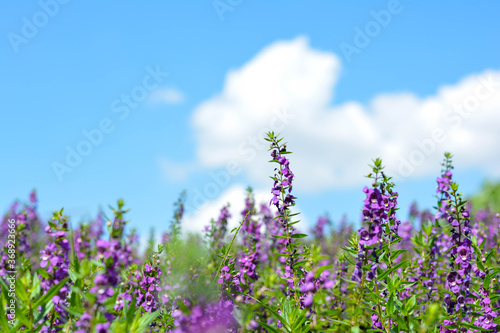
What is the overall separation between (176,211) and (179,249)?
14.6 ft

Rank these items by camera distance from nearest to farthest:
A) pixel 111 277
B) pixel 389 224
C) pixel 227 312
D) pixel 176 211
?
1. pixel 111 277
2. pixel 227 312
3. pixel 389 224
4. pixel 176 211

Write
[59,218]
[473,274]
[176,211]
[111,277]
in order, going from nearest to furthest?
1. [111,277]
2. [59,218]
3. [473,274]
4. [176,211]

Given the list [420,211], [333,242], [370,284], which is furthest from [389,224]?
[420,211]

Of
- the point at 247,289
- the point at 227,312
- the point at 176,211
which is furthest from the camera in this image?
the point at 176,211

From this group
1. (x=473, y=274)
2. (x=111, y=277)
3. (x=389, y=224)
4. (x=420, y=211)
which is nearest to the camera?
(x=111, y=277)

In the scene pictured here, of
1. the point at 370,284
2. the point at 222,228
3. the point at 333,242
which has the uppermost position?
the point at 333,242

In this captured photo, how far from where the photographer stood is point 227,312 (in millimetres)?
3986

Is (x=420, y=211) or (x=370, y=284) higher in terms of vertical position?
(x=420, y=211)

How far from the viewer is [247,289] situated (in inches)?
202

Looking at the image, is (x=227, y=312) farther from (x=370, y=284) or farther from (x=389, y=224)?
(x=389, y=224)

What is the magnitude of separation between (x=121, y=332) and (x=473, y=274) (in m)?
4.52

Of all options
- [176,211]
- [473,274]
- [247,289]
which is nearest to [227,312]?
[247,289]

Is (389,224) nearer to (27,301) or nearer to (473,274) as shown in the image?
(473,274)

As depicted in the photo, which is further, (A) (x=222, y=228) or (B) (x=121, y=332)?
(A) (x=222, y=228)
